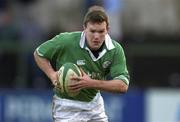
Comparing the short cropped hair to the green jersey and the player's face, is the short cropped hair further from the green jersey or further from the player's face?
the green jersey

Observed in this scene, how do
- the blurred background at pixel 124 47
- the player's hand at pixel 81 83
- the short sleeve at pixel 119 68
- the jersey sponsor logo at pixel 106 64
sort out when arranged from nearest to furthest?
the player's hand at pixel 81 83
the short sleeve at pixel 119 68
the jersey sponsor logo at pixel 106 64
the blurred background at pixel 124 47

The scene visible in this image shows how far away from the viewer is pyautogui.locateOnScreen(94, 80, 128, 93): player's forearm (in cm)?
930

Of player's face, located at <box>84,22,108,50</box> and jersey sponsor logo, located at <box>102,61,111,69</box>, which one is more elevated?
player's face, located at <box>84,22,108,50</box>

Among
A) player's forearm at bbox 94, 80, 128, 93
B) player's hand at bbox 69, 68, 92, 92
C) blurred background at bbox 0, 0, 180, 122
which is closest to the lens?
player's hand at bbox 69, 68, 92, 92

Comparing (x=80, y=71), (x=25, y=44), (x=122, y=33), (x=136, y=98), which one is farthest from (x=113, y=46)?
(x=122, y=33)

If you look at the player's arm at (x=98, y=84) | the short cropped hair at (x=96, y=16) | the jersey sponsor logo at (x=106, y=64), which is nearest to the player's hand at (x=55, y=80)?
the player's arm at (x=98, y=84)

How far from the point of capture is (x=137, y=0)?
2097cm

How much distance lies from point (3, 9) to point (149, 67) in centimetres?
359

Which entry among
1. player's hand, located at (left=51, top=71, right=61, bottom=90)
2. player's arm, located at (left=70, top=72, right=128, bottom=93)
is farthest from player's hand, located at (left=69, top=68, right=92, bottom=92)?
player's hand, located at (left=51, top=71, right=61, bottom=90)

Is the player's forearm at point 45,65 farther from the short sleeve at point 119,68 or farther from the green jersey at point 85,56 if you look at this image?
the short sleeve at point 119,68

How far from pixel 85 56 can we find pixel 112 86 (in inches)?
20.0

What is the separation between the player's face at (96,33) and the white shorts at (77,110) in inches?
29.1

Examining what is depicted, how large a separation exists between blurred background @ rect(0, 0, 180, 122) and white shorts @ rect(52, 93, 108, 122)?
6.50m

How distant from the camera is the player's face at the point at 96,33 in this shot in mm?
9242
